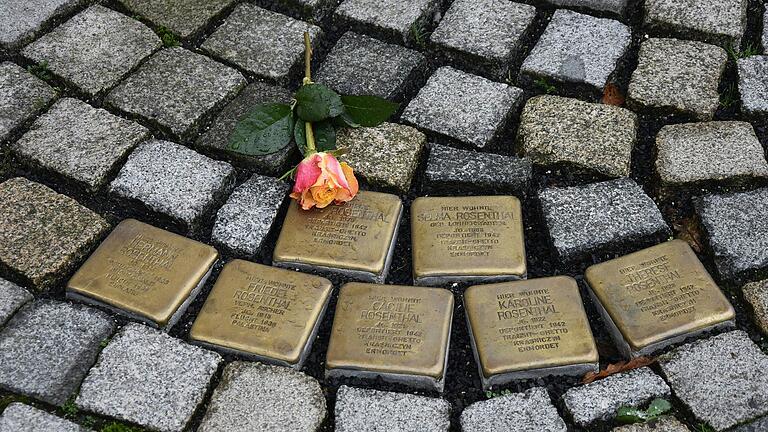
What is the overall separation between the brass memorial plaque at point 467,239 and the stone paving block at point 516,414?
355 mm

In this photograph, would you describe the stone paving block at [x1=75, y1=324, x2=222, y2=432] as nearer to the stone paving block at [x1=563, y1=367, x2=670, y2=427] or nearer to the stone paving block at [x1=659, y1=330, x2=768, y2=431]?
the stone paving block at [x1=563, y1=367, x2=670, y2=427]

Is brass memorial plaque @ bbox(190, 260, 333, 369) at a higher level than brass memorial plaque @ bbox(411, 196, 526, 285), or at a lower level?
→ lower

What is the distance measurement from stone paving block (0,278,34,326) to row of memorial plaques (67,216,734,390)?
123 mm

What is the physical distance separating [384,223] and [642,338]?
0.76 metres

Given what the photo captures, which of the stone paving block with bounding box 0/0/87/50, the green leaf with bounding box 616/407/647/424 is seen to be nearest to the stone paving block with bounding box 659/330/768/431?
the green leaf with bounding box 616/407/647/424

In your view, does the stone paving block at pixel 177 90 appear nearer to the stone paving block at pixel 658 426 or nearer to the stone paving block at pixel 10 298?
the stone paving block at pixel 10 298

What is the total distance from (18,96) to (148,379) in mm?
1138

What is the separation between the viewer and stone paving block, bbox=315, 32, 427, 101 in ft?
8.78

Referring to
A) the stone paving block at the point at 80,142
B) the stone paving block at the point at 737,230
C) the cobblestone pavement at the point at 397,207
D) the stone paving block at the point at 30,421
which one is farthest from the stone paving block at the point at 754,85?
the stone paving block at the point at 30,421

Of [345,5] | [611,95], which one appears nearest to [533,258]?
[611,95]

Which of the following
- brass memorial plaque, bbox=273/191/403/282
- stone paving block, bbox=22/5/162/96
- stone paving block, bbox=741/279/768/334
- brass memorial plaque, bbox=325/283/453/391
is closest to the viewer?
brass memorial plaque, bbox=325/283/453/391

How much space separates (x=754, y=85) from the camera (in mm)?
2680

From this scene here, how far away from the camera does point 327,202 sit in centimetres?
228

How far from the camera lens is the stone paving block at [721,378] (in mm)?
1992
